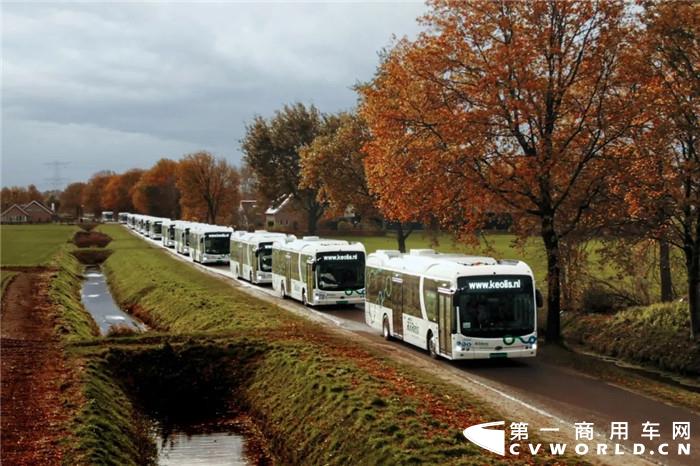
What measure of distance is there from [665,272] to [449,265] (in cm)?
1444

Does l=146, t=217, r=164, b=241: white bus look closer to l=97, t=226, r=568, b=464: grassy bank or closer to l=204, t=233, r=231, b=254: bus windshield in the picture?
l=204, t=233, r=231, b=254: bus windshield

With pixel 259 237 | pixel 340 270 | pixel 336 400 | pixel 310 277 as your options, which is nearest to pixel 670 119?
pixel 336 400

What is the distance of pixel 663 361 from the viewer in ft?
97.5

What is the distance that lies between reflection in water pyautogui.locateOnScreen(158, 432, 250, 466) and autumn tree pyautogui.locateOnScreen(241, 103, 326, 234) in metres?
71.1

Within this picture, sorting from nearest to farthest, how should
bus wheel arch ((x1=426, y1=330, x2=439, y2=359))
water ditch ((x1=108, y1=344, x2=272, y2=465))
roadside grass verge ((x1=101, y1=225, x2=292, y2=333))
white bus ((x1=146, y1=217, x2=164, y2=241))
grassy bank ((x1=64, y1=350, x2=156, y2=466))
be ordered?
grassy bank ((x1=64, y1=350, x2=156, y2=466)), water ditch ((x1=108, y1=344, x2=272, y2=465)), bus wheel arch ((x1=426, y1=330, x2=439, y2=359)), roadside grass verge ((x1=101, y1=225, x2=292, y2=333)), white bus ((x1=146, y1=217, x2=164, y2=241))

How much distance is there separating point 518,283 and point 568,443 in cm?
899

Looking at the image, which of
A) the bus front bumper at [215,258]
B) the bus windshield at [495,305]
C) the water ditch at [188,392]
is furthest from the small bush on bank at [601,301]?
the bus front bumper at [215,258]

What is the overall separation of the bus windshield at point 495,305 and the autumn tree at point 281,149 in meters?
68.6

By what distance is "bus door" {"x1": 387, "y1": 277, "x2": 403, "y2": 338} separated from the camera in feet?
99.2

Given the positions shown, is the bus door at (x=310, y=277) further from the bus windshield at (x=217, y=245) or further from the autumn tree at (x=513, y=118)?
the bus windshield at (x=217, y=245)

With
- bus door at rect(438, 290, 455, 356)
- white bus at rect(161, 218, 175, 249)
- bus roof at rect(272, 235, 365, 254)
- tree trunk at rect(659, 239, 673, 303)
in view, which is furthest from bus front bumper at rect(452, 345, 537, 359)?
white bus at rect(161, 218, 175, 249)

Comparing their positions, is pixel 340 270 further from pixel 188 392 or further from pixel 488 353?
pixel 488 353

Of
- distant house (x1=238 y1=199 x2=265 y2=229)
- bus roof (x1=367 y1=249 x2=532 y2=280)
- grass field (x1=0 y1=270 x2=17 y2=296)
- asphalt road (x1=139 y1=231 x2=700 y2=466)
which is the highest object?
distant house (x1=238 y1=199 x2=265 y2=229)

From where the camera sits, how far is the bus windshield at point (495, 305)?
2498 centimetres
